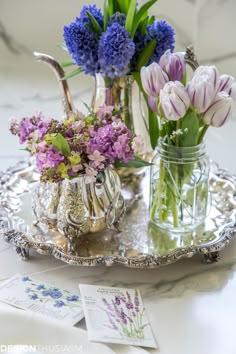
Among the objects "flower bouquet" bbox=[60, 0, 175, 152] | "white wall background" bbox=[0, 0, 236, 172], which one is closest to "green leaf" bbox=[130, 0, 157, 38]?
"flower bouquet" bbox=[60, 0, 175, 152]

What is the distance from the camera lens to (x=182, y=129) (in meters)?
0.93

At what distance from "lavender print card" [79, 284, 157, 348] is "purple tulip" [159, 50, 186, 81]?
31 cm

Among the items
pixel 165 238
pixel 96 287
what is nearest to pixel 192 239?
pixel 165 238

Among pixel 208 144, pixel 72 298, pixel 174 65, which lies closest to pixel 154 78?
pixel 174 65

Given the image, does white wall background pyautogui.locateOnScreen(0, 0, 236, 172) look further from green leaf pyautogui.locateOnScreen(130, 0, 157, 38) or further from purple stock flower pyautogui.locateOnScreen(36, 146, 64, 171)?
purple stock flower pyautogui.locateOnScreen(36, 146, 64, 171)

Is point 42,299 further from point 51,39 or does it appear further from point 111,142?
point 51,39

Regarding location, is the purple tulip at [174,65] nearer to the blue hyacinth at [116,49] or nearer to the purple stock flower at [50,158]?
the blue hyacinth at [116,49]

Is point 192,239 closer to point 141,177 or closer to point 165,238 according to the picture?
point 165,238

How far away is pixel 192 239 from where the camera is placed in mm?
979

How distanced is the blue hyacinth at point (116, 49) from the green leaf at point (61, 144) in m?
0.18

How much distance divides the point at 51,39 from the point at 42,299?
89 centimetres

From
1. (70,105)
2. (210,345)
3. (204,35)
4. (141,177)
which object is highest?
(204,35)

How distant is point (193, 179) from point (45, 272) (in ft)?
0.85

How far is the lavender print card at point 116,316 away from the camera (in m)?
0.81
